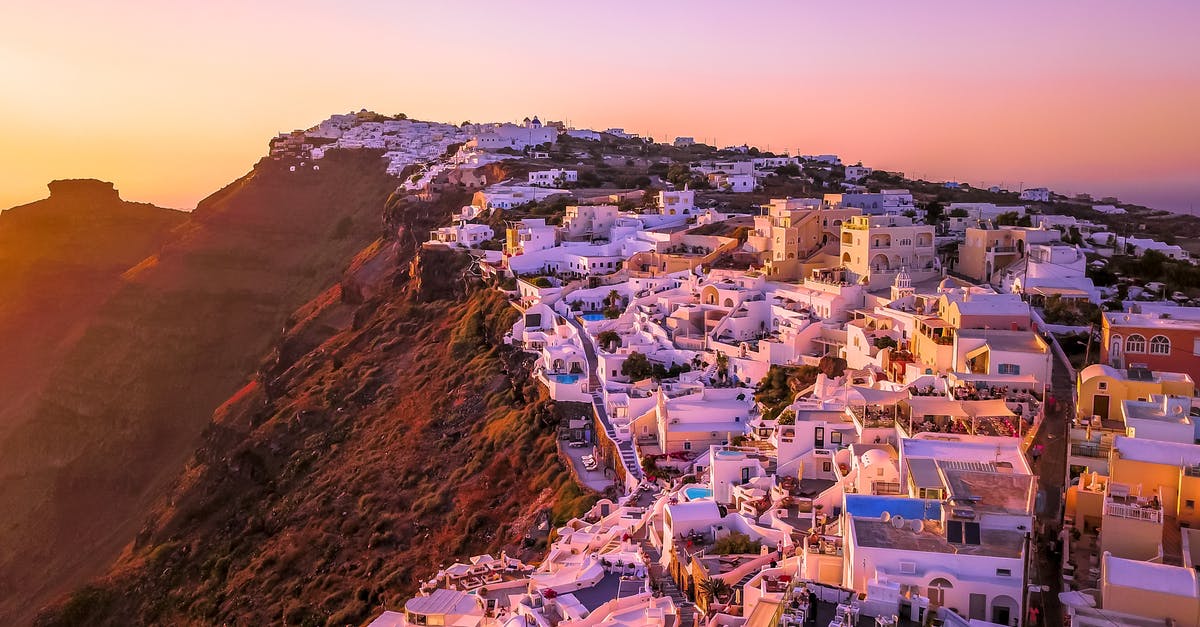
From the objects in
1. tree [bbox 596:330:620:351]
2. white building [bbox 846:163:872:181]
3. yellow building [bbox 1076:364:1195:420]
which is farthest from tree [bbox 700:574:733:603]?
white building [bbox 846:163:872:181]

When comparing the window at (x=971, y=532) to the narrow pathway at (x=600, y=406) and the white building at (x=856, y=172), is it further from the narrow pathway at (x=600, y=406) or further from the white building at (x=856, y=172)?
the white building at (x=856, y=172)

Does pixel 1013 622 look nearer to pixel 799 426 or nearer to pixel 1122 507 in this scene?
pixel 1122 507

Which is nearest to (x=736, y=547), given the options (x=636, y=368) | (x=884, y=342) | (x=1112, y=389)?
(x=1112, y=389)

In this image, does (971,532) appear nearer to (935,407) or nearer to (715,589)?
(715,589)

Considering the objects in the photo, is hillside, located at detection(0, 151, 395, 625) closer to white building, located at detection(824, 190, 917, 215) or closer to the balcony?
white building, located at detection(824, 190, 917, 215)

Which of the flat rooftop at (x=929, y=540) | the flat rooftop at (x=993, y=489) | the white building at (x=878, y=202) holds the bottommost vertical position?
the flat rooftop at (x=929, y=540)

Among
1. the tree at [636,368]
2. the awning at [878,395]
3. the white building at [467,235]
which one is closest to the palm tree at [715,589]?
the awning at [878,395]
